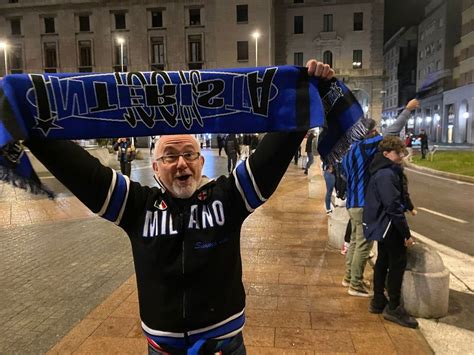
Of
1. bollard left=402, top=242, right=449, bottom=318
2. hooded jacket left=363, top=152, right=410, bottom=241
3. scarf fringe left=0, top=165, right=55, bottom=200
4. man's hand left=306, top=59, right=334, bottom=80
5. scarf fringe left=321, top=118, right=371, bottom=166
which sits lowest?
bollard left=402, top=242, right=449, bottom=318

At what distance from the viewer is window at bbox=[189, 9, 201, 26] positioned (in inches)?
1907

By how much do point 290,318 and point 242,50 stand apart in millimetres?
46310

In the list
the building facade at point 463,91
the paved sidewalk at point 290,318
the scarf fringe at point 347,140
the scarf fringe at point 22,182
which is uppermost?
the building facade at point 463,91

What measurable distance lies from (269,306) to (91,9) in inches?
2114

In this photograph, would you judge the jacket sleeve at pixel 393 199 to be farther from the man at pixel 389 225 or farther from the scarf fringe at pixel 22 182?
the scarf fringe at pixel 22 182

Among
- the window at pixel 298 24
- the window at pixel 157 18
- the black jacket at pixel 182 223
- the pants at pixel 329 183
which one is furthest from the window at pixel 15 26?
the black jacket at pixel 182 223

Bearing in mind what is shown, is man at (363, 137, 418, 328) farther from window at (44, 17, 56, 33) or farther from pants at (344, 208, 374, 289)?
window at (44, 17, 56, 33)

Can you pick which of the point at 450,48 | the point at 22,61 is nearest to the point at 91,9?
the point at 22,61

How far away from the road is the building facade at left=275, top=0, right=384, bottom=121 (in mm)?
39515

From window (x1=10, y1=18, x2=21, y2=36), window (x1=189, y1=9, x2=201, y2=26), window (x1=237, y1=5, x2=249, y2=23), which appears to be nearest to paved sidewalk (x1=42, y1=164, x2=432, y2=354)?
window (x1=237, y1=5, x2=249, y2=23)

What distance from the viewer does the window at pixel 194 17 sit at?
1907 inches

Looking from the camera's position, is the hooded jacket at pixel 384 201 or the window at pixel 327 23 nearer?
the hooded jacket at pixel 384 201

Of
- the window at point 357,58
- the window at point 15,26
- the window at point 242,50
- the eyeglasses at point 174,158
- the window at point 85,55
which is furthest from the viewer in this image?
the window at point 357,58

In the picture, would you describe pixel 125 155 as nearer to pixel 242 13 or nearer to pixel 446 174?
pixel 446 174
